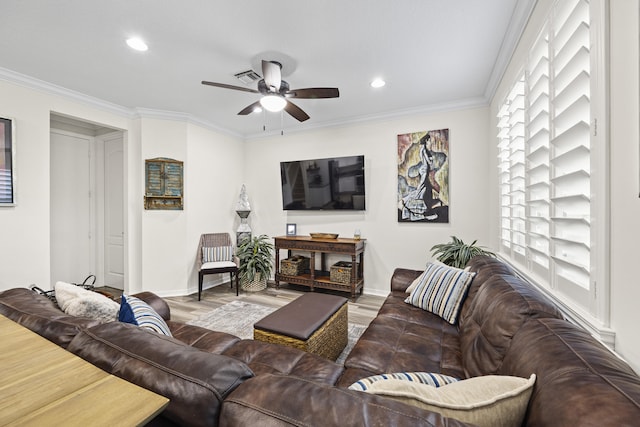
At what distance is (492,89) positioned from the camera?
292 centimetres

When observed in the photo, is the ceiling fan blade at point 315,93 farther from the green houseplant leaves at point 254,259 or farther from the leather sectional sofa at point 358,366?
the green houseplant leaves at point 254,259

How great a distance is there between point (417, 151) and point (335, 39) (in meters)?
2.01

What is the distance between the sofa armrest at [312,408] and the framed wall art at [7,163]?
3.60 meters

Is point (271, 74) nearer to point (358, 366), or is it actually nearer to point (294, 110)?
point (294, 110)

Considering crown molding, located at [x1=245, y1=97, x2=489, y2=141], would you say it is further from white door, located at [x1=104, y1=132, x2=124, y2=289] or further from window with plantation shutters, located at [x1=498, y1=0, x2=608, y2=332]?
white door, located at [x1=104, y1=132, x2=124, y2=289]

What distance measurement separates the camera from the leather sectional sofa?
58cm

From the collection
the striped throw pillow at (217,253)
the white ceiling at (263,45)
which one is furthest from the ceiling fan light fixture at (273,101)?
the striped throw pillow at (217,253)

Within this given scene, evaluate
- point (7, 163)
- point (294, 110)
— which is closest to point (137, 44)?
point (294, 110)

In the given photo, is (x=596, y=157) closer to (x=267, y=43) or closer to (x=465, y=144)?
(x=267, y=43)

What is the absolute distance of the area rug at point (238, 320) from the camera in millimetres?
2691

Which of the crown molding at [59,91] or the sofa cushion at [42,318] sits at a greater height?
the crown molding at [59,91]

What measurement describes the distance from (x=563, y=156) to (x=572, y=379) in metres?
1.09

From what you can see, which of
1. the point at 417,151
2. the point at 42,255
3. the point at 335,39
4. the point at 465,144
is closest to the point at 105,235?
the point at 42,255

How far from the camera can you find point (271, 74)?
7.68ft
